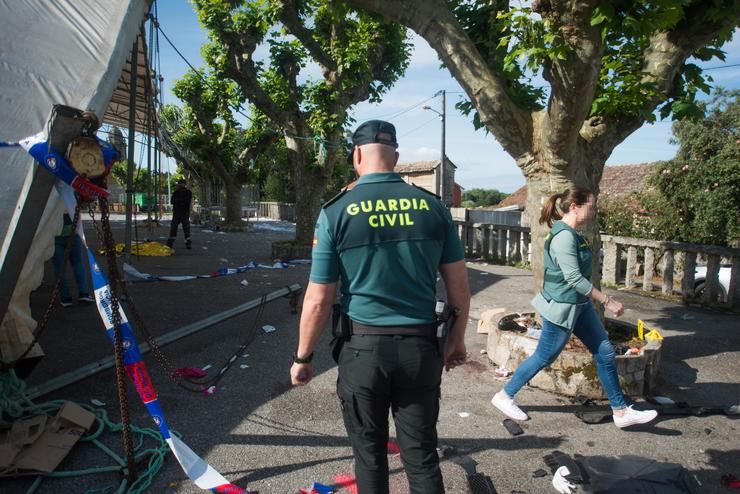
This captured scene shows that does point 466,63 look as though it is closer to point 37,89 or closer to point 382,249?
point 382,249

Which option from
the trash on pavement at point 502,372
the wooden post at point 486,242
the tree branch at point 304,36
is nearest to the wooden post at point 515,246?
the wooden post at point 486,242

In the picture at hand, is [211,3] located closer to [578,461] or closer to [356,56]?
[356,56]

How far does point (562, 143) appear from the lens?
4.70m

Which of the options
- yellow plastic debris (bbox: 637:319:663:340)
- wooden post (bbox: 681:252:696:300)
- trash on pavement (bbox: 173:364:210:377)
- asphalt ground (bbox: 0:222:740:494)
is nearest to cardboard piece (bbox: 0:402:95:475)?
asphalt ground (bbox: 0:222:740:494)

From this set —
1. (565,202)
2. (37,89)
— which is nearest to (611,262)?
(565,202)

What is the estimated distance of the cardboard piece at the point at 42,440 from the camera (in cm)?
290

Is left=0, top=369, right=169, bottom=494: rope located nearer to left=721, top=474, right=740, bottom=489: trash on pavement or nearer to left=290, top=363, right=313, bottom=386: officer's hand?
left=290, top=363, right=313, bottom=386: officer's hand

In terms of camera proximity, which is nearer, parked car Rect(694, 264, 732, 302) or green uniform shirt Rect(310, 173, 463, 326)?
green uniform shirt Rect(310, 173, 463, 326)

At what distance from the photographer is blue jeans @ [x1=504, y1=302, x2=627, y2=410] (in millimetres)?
3877

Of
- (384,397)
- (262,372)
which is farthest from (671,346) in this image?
(384,397)

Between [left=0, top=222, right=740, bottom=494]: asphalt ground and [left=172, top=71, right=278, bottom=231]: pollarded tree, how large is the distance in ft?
53.2

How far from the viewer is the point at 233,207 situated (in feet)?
76.3

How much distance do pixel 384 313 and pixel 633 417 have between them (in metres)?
2.76

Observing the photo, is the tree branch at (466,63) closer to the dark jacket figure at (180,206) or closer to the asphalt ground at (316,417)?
the asphalt ground at (316,417)
